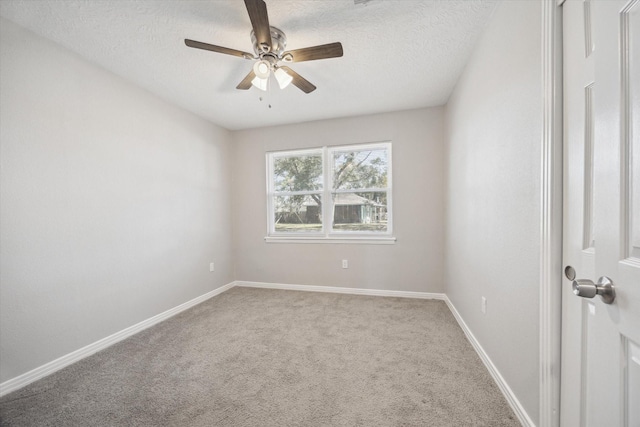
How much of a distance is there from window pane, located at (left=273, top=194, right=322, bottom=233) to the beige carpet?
1.44 metres

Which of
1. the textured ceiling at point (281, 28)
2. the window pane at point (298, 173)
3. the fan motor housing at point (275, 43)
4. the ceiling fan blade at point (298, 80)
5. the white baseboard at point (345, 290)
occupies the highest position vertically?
the textured ceiling at point (281, 28)

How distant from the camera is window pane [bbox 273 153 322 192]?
3.64 m

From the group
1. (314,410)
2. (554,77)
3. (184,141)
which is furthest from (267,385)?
(184,141)

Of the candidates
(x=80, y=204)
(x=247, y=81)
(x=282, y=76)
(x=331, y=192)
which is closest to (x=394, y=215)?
(x=331, y=192)

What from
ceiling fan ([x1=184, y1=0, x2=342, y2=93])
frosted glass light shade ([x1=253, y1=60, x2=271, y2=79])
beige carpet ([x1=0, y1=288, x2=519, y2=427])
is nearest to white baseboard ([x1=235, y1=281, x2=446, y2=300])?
beige carpet ([x1=0, y1=288, x2=519, y2=427])

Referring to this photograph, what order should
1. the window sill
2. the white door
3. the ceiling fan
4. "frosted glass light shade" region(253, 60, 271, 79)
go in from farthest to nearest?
the window sill → "frosted glass light shade" region(253, 60, 271, 79) → the ceiling fan → the white door

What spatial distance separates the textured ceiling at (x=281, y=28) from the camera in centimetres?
158

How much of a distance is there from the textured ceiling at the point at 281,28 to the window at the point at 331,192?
904 millimetres

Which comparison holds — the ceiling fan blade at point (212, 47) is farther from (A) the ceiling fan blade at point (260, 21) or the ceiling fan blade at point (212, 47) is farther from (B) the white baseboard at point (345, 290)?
(B) the white baseboard at point (345, 290)

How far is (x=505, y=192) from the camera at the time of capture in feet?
4.90

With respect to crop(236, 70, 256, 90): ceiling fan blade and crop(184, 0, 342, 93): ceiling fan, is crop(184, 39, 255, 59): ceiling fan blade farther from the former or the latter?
crop(236, 70, 256, 90): ceiling fan blade

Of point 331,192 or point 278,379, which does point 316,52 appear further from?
point 278,379

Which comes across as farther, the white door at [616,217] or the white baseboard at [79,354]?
the white baseboard at [79,354]

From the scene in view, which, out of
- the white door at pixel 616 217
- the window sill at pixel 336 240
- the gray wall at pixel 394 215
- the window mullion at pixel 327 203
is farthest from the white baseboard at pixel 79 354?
the white door at pixel 616 217
